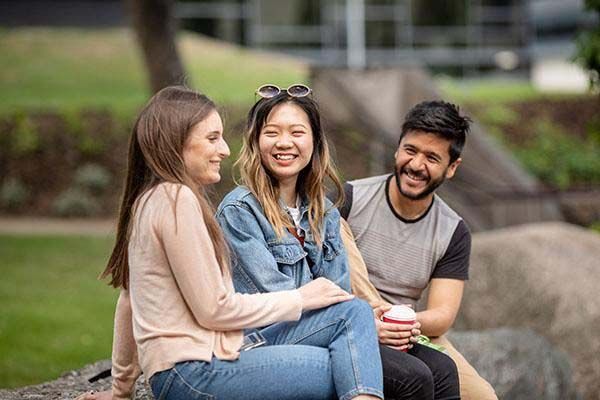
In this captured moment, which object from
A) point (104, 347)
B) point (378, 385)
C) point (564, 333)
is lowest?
point (104, 347)

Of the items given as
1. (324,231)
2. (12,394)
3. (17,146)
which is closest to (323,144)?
(324,231)

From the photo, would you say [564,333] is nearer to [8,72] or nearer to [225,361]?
[225,361]

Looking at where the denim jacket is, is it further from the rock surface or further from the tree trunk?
the tree trunk

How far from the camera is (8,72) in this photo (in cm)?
1855

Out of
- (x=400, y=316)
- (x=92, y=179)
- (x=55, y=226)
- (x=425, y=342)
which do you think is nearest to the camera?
(x=400, y=316)

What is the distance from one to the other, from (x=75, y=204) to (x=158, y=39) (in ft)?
10.3

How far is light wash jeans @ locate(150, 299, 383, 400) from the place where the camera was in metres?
3.32

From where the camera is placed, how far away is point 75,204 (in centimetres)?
1372

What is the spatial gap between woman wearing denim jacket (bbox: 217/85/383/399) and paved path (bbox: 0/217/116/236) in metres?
8.91

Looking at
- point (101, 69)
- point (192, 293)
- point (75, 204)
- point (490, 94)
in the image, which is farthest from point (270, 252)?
point (101, 69)

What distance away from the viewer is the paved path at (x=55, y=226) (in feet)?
41.9

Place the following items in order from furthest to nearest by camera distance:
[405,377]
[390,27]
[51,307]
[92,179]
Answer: [390,27] → [92,179] → [51,307] → [405,377]

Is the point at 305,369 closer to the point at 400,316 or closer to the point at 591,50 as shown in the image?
the point at 400,316

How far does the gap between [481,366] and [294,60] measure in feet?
57.2
